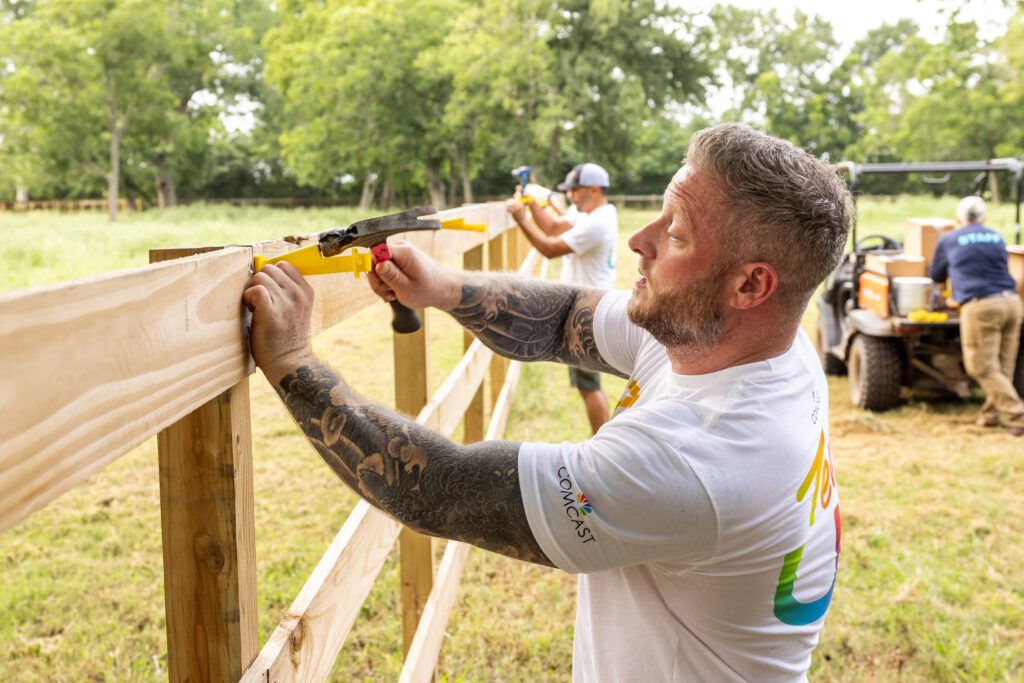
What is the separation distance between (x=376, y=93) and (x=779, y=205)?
44.2m

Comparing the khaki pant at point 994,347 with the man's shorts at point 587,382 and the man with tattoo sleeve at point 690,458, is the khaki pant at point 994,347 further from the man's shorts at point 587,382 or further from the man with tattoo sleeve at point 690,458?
the man with tattoo sleeve at point 690,458

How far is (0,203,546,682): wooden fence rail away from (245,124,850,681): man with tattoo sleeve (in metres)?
0.17

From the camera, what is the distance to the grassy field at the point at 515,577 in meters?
3.81

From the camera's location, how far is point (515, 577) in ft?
15.2

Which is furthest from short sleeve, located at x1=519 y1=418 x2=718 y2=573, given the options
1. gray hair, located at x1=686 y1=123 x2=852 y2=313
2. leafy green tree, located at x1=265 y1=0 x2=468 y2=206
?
leafy green tree, located at x1=265 y1=0 x2=468 y2=206

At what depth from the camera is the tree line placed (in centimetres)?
3838

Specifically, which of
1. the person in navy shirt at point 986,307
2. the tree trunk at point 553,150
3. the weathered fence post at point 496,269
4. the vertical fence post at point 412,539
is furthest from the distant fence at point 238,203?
the vertical fence post at point 412,539

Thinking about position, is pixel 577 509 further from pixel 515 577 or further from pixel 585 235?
pixel 585 235

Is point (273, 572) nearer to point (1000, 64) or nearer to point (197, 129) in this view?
point (197, 129)

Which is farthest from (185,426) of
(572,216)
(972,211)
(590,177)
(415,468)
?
(972,211)

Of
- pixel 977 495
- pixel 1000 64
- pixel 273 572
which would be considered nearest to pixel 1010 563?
pixel 977 495

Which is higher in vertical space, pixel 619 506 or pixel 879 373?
pixel 619 506

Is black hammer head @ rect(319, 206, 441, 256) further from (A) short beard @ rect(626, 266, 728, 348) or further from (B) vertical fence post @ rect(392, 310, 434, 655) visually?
(B) vertical fence post @ rect(392, 310, 434, 655)

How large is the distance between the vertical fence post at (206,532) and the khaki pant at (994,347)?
7058mm
